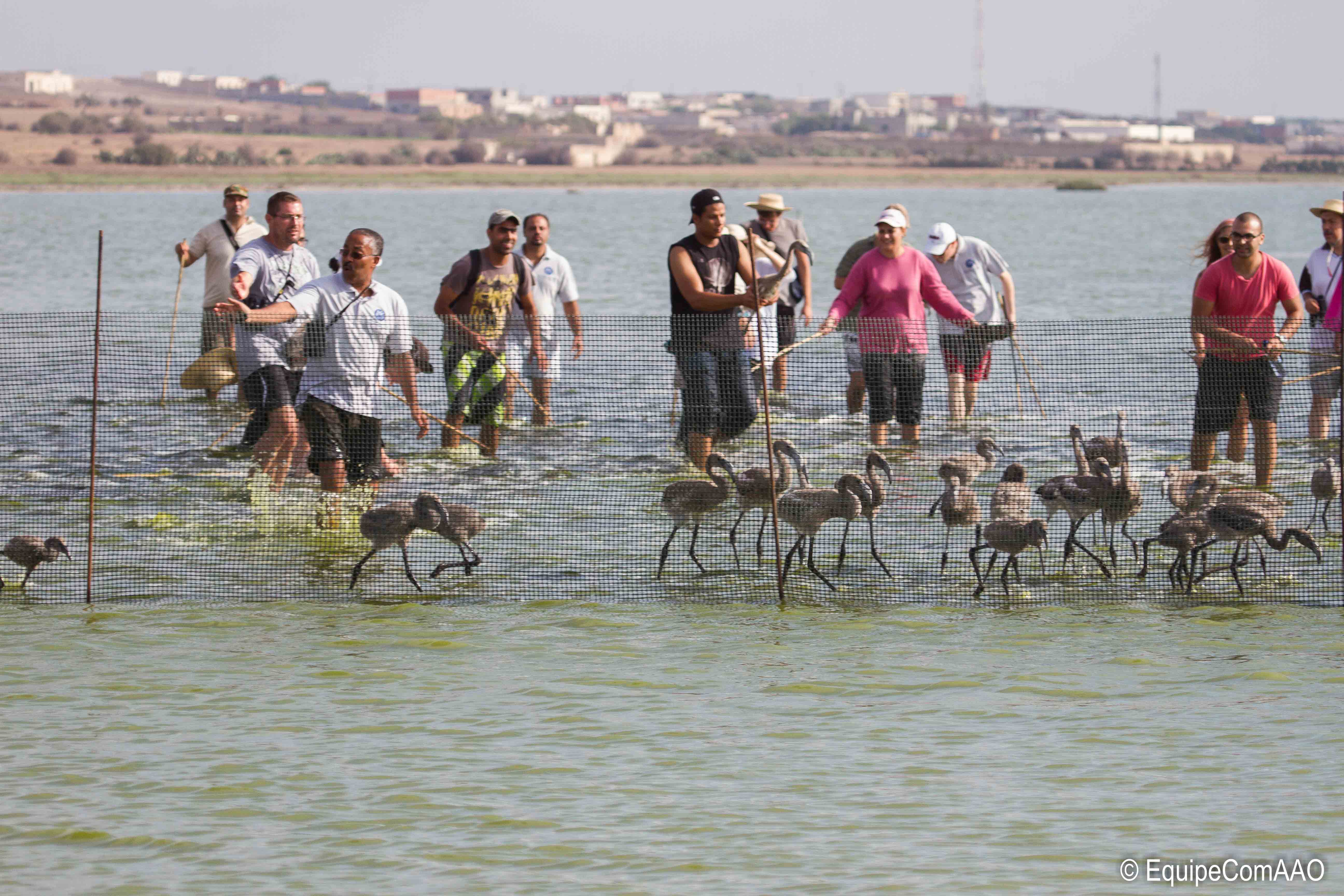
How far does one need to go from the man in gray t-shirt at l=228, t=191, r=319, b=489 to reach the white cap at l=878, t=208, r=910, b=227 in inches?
155

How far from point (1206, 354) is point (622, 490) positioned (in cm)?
369

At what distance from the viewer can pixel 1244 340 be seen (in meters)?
9.84

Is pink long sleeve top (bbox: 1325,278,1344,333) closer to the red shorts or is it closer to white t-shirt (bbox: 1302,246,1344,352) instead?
white t-shirt (bbox: 1302,246,1344,352)

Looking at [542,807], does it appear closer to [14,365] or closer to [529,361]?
[14,365]

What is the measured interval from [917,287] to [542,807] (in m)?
6.76

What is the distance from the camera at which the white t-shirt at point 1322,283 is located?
37.7ft

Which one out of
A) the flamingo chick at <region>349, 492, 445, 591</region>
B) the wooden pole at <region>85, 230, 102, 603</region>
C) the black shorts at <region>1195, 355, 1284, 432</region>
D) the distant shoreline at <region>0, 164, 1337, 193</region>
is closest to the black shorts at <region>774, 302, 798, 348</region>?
the black shorts at <region>1195, 355, 1284, 432</region>

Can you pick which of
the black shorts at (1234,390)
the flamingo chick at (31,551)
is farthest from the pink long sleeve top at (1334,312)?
the flamingo chick at (31,551)

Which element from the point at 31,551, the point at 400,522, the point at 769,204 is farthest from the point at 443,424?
the point at 769,204

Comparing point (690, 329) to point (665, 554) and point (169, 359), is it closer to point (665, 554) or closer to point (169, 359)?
point (665, 554)

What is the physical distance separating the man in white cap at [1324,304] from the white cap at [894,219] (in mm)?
2736

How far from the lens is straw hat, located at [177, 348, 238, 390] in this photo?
11.7 m

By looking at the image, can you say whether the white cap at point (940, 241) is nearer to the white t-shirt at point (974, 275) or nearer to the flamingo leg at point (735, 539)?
the white t-shirt at point (974, 275)

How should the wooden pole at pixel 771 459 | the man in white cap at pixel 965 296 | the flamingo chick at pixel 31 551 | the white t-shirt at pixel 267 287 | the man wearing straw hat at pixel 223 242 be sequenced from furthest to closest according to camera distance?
the man wearing straw hat at pixel 223 242, the man in white cap at pixel 965 296, the white t-shirt at pixel 267 287, the flamingo chick at pixel 31 551, the wooden pole at pixel 771 459
